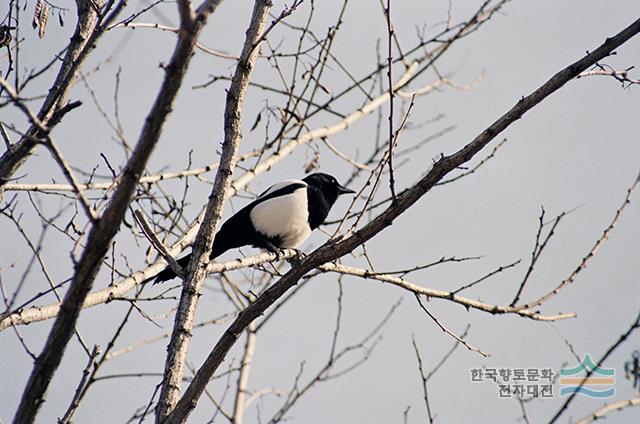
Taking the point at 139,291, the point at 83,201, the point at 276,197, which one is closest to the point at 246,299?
the point at 276,197

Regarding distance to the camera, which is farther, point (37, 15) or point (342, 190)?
point (342, 190)

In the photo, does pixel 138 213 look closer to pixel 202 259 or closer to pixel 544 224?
pixel 202 259

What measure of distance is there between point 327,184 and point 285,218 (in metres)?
0.87

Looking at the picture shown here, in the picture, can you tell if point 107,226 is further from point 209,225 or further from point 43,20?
point 43,20

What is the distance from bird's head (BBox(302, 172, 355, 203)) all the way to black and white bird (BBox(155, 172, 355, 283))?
0.31m

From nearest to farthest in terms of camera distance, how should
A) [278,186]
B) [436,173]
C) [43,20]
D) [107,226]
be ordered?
[107,226] < [436,173] < [43,20] < [278,186]

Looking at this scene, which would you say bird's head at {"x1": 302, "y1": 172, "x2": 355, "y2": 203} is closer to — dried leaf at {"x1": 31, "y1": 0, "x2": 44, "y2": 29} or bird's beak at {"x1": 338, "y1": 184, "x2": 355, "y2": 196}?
bird's beak at {"x1": 338, "y1": 184, "x2": 355, "y2": 196}

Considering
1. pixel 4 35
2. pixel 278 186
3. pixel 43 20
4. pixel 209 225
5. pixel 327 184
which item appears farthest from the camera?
pixel 327 184

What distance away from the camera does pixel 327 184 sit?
674 cm

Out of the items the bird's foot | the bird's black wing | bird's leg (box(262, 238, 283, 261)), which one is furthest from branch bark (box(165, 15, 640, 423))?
the bird's black wing

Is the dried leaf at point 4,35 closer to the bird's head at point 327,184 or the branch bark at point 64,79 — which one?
the branch bark at point 64,79

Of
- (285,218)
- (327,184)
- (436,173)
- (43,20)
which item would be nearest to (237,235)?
(285,218)

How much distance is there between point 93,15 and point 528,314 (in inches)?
97.1

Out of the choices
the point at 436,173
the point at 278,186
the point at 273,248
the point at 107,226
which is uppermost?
the point at 278,186
